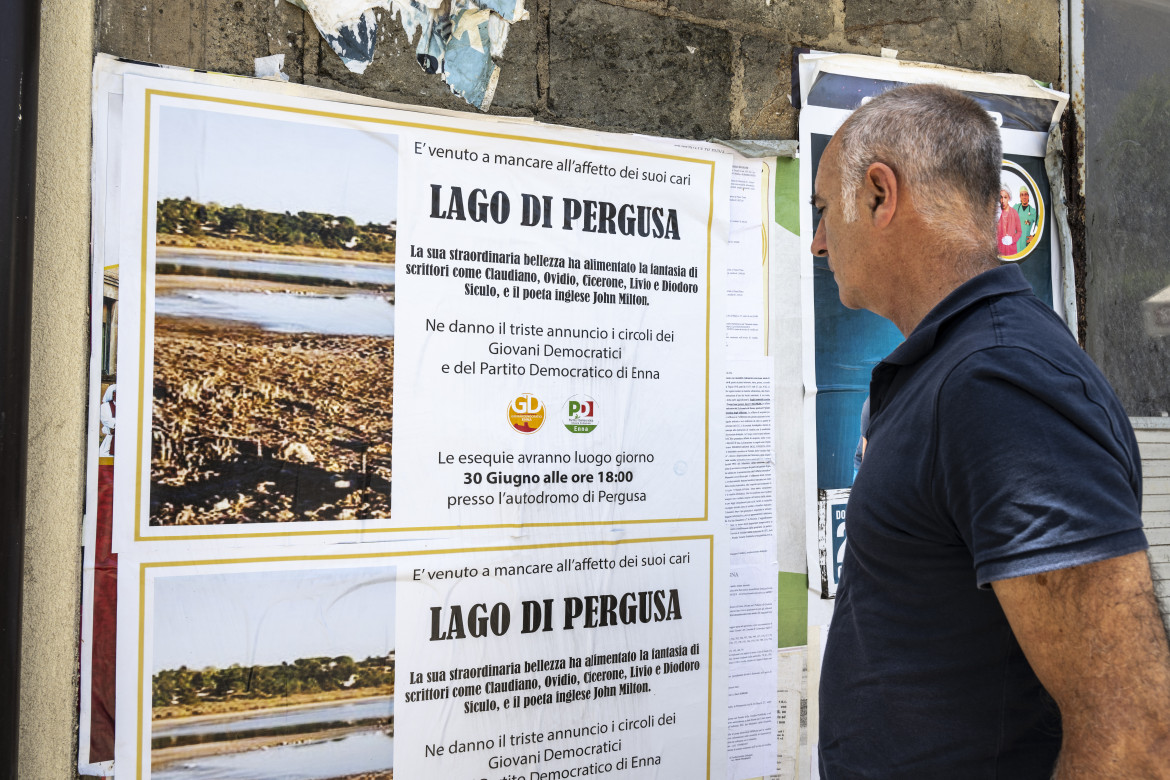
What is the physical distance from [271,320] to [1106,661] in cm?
154

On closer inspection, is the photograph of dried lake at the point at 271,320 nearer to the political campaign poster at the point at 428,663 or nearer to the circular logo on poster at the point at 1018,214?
the political campaign poster at the point at 428,663

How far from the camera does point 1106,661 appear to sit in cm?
101

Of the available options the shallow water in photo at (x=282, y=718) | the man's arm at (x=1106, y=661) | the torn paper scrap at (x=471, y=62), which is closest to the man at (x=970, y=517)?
the man's arm at (x=1106, y=661)

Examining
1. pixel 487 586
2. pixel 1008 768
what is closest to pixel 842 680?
pixel 1008 768

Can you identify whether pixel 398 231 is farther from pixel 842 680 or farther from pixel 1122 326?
pixel 1122 326

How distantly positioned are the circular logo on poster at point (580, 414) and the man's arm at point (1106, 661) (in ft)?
3.64

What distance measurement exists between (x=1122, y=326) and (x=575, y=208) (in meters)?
1.94

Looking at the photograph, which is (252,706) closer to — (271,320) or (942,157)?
(271,320)

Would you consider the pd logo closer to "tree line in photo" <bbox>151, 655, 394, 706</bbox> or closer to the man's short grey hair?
"tree line in photo" <bbox>151, 655, 394, 706</bbox>

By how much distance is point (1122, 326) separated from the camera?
9.04 feet

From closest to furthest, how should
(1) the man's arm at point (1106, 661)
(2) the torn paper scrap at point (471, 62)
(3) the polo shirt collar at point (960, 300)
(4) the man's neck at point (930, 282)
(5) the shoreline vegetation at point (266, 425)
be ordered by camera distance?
(1) the man's arm at point (1106, 661), (3) the polo shirt collar at point (960, 300), (4) the man's neck at point (930, 282), (5) the shoreline vegetation at point (266, 425), (2) the torn paper scrap at point (471, 62)

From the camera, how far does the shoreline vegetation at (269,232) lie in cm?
167

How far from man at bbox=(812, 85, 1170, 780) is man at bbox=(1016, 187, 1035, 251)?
121 centimetres

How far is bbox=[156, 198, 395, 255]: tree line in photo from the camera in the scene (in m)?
1.67
